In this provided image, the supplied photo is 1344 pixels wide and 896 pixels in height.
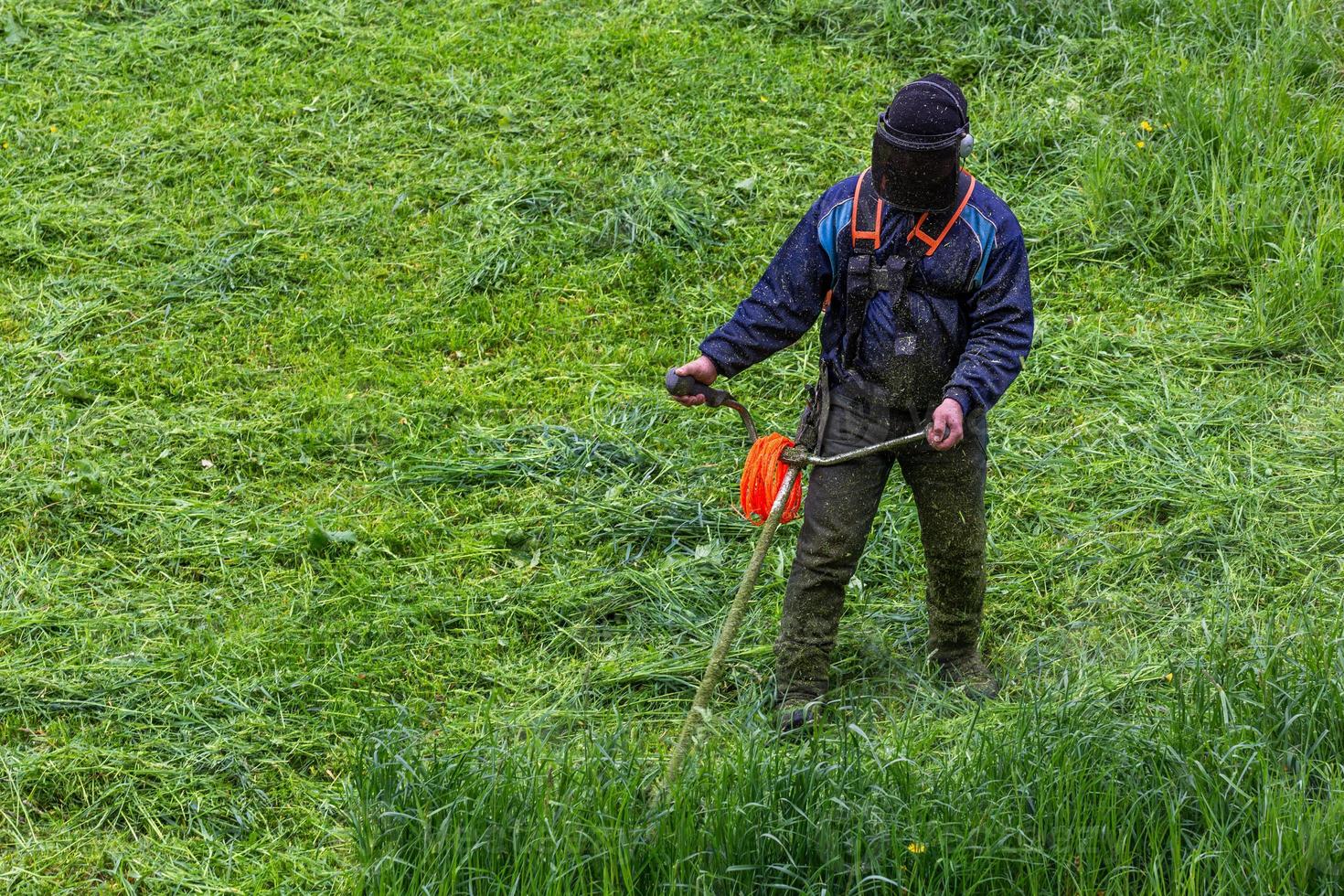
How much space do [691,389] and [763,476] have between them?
0.29m

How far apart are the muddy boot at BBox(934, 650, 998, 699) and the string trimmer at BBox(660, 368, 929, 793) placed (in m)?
0.72

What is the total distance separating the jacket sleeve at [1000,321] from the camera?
369cm

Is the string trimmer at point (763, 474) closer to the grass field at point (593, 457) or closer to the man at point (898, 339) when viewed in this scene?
the man at point (898, 339)

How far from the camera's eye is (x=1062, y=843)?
316cm

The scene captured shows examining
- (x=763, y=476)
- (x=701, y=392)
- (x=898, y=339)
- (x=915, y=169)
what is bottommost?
(x=763, y=476)

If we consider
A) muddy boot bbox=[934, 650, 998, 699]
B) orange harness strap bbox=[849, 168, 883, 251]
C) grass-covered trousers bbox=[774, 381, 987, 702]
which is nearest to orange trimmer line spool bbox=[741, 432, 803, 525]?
grass-covered trousers bbox=[774, 381, 987, 702]

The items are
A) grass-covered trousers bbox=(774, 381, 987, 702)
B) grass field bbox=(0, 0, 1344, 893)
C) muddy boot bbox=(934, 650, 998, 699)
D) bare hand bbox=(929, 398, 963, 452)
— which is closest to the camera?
grass field bbox=(0, 0, 1344, 893)

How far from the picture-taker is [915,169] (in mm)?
3604

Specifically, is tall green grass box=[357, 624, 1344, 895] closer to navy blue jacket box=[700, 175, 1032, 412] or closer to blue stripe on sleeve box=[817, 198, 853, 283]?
navy blue jacket box=[700, 175, 1032, 412]

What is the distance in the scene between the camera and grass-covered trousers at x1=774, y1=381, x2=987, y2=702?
3922 mm

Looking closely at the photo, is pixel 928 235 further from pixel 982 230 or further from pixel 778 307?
pixel 778 307

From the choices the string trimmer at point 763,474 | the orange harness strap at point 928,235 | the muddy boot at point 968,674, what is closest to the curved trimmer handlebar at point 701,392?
the string trimmer at point 763,474

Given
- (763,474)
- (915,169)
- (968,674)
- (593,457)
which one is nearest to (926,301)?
(915,169)

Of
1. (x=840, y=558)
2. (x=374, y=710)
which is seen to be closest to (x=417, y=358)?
(x=374, y=710)
